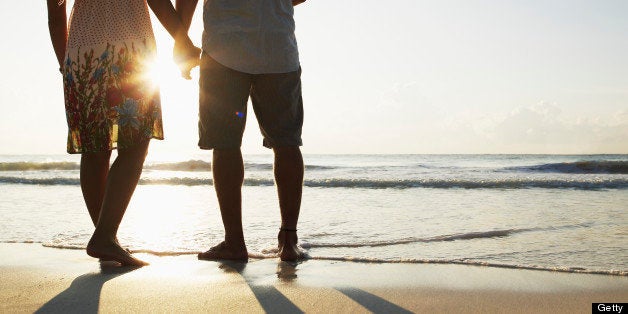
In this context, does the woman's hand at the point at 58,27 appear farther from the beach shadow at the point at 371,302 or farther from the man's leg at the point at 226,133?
the beach shadow at the point at 371,302

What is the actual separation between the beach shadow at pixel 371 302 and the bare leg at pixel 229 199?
770mm

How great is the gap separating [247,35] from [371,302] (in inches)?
51.9

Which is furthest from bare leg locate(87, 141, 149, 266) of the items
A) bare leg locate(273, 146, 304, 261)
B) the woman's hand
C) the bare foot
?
bare leg locate(273, 146, 304, 261)

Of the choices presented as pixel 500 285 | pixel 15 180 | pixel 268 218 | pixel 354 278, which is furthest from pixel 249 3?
pixel 15 180

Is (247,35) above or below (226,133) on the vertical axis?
above

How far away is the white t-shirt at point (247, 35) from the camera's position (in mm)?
2430

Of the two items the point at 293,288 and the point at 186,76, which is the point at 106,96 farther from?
the point at 293,288

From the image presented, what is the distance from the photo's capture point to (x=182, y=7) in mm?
2488

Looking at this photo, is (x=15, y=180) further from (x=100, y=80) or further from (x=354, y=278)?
(x=354, y=278)

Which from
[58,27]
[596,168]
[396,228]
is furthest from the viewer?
[596,168]

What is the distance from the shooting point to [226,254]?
8.16ft

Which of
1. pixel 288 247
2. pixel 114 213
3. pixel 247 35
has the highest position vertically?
pixel 247 35

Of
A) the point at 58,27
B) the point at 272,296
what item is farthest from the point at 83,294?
the point at 58,27

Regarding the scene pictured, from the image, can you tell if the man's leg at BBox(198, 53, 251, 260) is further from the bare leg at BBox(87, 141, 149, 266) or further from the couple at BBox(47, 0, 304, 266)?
the bare leg at BBox(87, 141, 149, 266)
